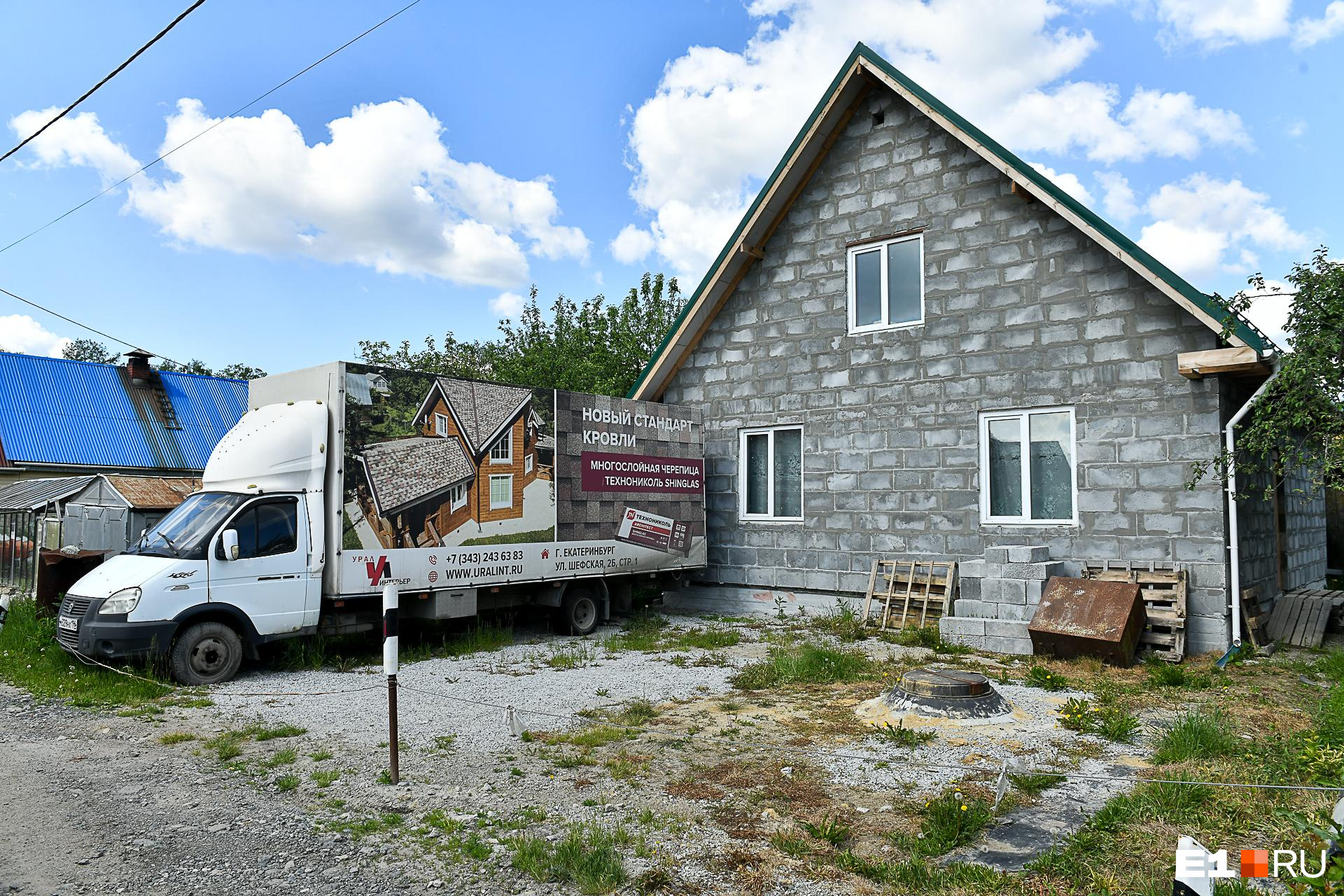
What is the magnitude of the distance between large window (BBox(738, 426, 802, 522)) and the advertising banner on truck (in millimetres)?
1275

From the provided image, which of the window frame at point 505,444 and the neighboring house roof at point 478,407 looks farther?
the window frame at point 505,444

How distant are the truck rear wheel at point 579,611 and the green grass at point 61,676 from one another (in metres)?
5.08

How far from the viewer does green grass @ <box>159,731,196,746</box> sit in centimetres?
718

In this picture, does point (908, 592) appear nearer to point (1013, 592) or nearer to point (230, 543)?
point (1013, 592)

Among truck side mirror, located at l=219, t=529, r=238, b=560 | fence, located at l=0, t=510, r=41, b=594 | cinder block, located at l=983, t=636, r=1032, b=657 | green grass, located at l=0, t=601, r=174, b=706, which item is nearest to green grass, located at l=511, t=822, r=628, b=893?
green grass, located at l=0, t=601, r=174, b=706

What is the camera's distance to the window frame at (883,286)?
13.3 m

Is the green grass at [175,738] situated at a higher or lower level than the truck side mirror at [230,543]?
lower

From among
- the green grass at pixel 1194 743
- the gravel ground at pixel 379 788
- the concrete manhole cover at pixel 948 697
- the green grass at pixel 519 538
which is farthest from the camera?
the green grass at pixel 519 538

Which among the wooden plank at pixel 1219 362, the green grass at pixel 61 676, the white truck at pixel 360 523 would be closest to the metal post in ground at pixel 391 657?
the green grass at pixel 61 676

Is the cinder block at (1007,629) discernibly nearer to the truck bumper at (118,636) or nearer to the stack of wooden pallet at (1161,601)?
the stack of wooden pallet at (1161,601)

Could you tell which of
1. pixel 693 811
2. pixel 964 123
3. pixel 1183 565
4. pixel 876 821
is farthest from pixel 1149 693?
pixel 964 123

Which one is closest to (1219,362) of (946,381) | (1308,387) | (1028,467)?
(1308,387)

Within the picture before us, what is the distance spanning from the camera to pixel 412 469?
10.5 m

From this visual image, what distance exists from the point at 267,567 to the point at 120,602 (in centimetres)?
137
